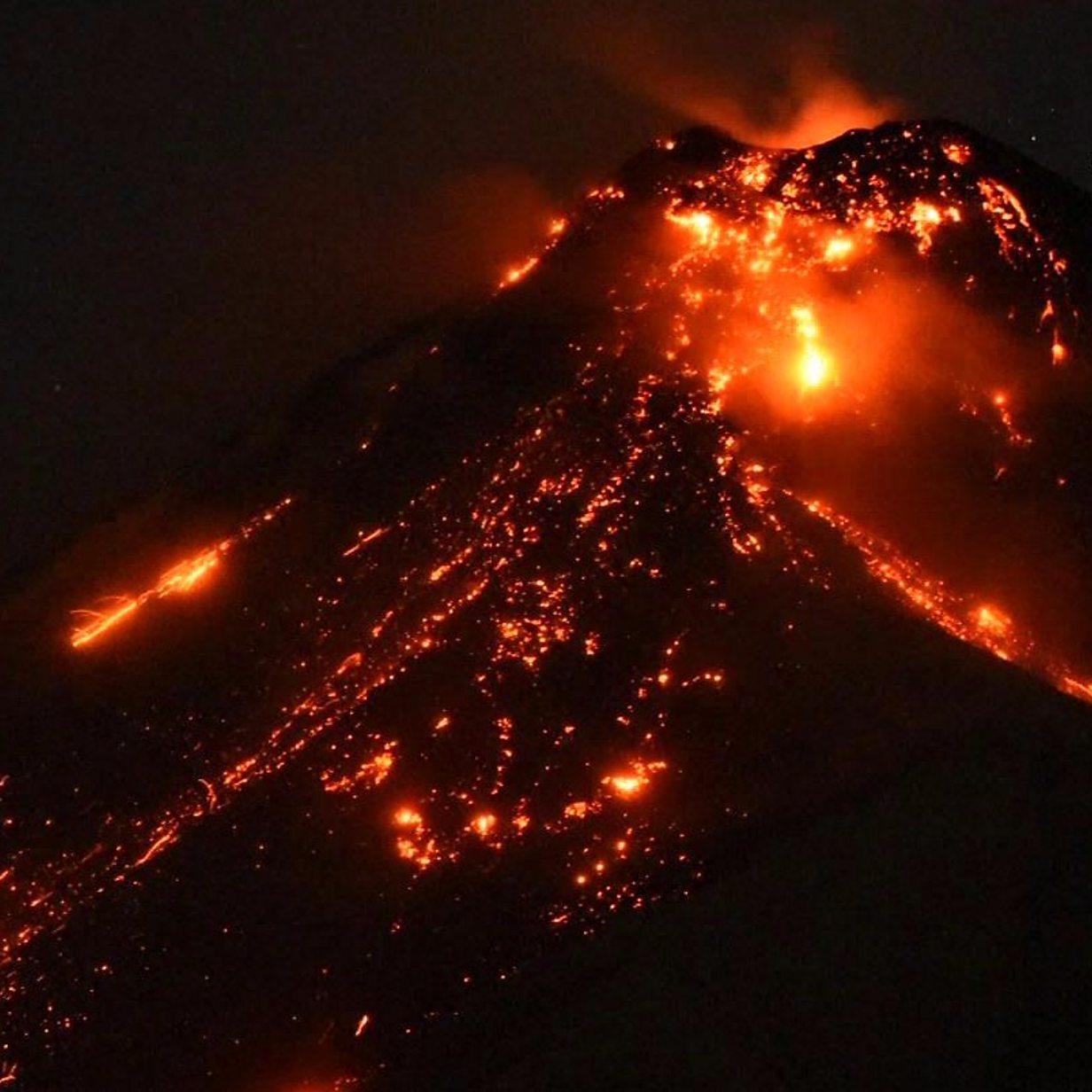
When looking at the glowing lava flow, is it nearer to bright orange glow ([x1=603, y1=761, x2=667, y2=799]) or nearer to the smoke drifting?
bright orange glow ([x1=603, y1=761, x2=667, y2=799])

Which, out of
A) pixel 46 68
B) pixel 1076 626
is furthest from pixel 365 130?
pixel 1076 626

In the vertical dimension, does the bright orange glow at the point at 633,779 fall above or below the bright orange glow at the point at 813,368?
below

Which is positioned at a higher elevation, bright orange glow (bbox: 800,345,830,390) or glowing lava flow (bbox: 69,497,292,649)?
bright orange glow (bbox: 800,345,830,390)

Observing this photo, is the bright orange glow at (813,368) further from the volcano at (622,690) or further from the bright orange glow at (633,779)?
the bright orange glow at (633,779)

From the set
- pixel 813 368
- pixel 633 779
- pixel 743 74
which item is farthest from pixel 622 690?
pixel 743 74

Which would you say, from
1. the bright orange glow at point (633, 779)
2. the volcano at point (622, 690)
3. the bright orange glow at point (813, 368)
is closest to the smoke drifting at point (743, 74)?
the volcano at point (622, 690)

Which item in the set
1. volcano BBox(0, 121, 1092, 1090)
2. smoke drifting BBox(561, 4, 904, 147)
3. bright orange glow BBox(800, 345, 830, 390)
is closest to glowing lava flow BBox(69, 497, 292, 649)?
volcano BBox(0, 121, 1092, 1090)

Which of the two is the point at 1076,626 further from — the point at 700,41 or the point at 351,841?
the point at 700,41
